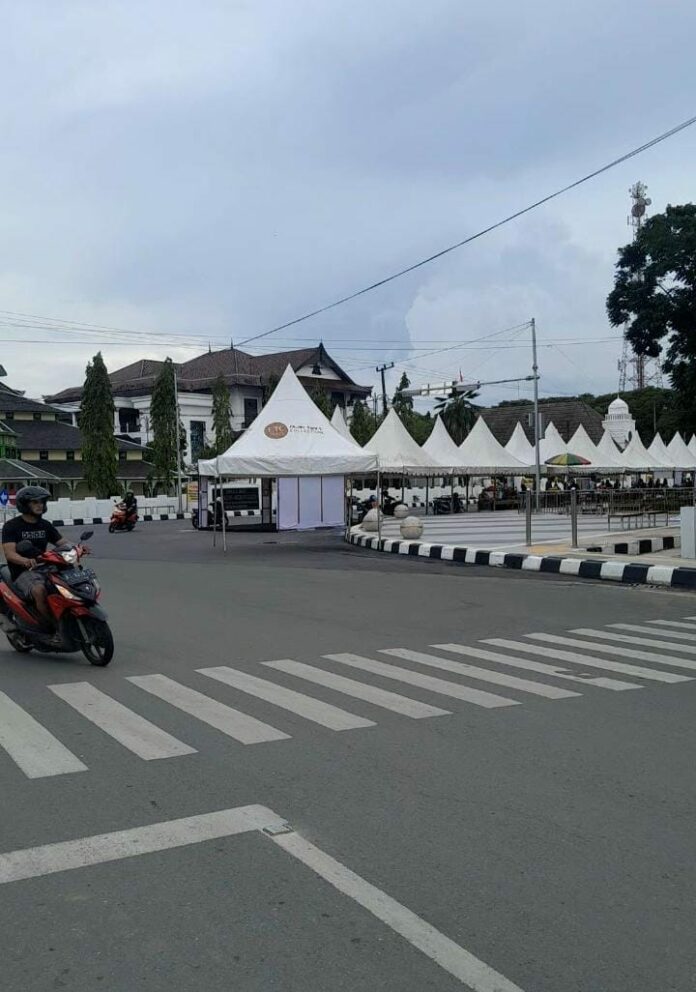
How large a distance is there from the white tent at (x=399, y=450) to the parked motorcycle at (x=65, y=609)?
22.8m

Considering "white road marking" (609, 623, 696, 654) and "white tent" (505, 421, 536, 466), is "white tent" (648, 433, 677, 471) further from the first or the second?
"white road marking" (609, 623, 696, 654)

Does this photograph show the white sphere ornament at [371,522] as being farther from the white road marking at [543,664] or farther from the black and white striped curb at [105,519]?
the white road marking at [543,664]

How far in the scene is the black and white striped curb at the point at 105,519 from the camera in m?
36.4

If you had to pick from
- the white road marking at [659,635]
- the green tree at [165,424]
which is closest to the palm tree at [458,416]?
the green tree at [165,424]

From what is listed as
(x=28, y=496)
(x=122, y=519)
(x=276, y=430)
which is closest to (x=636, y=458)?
(x=122, y=519)

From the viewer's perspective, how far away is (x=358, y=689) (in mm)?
6648

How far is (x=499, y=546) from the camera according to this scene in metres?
19.8

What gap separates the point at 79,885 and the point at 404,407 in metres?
65.4

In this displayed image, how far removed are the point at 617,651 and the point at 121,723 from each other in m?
4.66

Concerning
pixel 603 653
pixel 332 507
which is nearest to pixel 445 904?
pixel 603 653

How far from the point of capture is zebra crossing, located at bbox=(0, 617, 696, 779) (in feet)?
17.6

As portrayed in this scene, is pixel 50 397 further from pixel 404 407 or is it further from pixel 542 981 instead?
pixel 542 981

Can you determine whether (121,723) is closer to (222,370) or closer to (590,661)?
(590,661)

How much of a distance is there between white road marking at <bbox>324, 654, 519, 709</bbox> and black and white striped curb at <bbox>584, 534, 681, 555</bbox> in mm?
10690
